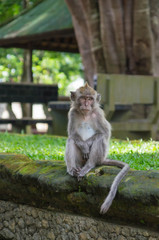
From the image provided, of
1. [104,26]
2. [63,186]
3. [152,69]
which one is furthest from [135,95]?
[63,186]

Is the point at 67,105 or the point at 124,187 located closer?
the point at 124,187

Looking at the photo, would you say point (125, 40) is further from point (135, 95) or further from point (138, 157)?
point (138, 157)

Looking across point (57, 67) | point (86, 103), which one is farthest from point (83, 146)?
point (57, 67)

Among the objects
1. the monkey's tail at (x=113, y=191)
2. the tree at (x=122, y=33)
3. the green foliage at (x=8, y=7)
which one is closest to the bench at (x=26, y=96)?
the tree at (x=122, y=33)

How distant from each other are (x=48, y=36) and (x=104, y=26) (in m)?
4.50

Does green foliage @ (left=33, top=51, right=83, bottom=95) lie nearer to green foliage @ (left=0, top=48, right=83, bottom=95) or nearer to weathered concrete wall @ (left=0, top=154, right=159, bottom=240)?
green foliage @ (left=0, top=48, right=83, bottom=95)

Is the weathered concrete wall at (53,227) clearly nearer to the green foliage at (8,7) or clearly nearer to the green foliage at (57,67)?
the green foliage at (8,7)

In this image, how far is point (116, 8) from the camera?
12.0 m

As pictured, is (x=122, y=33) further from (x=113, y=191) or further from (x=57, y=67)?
(x=57, y=67)

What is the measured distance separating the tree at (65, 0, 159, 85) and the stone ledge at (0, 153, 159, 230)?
6.42 metres

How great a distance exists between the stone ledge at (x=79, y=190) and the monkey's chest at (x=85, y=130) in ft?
1.26

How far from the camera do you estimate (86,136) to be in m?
5.19

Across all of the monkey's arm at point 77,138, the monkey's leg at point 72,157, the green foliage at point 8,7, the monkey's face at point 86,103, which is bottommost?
the monkey's leg at point 72,157

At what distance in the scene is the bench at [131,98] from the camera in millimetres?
10688
